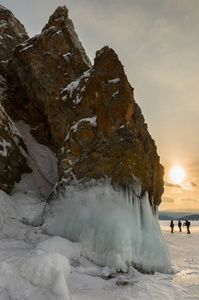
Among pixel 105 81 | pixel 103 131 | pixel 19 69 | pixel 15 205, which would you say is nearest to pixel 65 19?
pixel 19 69

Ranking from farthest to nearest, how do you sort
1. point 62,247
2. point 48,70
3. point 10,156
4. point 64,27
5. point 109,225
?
point 64,27 → point 48,70 → point 10,156 → point 109,225 → point 62,247

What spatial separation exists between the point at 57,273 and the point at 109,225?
145 inches

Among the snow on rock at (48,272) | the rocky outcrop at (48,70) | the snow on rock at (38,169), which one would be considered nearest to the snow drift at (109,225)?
the snow on rock at (38,169)

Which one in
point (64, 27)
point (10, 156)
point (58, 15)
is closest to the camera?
point (10, 156)

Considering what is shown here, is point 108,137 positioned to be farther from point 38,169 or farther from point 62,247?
point 38,169

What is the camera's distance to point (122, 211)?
7.63m

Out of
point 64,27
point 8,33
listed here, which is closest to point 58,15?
Result: point 64,27

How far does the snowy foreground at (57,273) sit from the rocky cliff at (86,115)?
2.58 m

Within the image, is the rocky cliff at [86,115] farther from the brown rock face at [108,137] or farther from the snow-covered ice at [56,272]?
the snow-covered ice at [56,272]

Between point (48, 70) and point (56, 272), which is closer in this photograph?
point (56, 272)

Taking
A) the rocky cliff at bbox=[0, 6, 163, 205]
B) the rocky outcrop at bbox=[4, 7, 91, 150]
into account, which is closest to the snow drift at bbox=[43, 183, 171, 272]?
the rocky cliff at bbox=[0, 6, 163, 205]

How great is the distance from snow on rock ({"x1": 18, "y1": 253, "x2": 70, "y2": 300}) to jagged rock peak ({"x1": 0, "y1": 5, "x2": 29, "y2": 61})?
1990 centimetres

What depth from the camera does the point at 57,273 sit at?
385 centimetres

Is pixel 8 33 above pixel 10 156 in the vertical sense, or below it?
above
